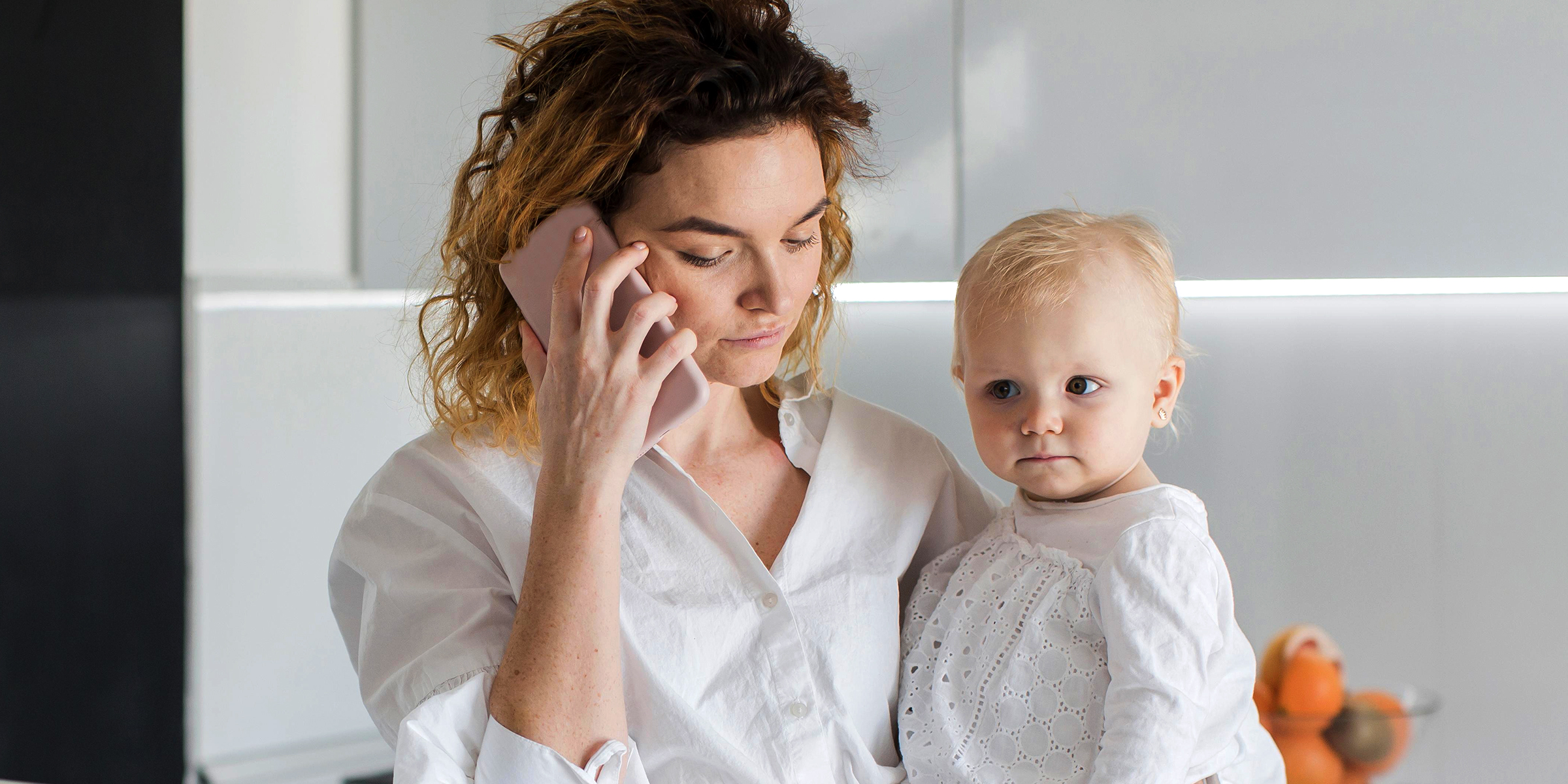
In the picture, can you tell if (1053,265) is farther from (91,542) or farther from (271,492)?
(91,542)

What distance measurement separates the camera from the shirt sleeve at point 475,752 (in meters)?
0.95

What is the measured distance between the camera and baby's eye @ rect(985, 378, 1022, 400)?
1093 mm

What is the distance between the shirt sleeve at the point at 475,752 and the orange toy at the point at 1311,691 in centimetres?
84

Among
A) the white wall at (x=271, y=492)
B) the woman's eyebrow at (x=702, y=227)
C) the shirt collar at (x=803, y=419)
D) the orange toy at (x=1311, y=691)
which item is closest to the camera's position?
the woman's eyebrow at (x=702, y=227)

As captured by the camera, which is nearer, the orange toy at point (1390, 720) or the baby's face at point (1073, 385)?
the baby's face at point (1073, 385)

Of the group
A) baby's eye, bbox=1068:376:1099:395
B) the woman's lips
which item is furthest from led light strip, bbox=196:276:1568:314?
the woman's lips

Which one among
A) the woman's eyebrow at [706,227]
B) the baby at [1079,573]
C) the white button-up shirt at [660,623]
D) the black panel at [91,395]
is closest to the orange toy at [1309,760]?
the baby at [1079,573]

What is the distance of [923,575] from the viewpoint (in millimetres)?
1223

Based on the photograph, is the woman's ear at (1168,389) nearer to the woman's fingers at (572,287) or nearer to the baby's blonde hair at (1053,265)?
the baby's blonde hair at (1053,265)

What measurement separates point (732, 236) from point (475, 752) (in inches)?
19.9

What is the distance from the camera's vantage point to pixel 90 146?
235 cm

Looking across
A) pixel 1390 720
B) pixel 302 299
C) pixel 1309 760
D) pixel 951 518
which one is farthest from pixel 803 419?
pixel 302 299

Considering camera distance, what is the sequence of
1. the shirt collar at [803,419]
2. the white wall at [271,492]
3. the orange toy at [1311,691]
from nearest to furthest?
the shirt collar at [803,419] → the orange toy at [1311,691] → the white wall at [271,492]

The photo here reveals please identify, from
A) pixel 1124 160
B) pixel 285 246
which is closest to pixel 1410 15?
pixel 1124 160
